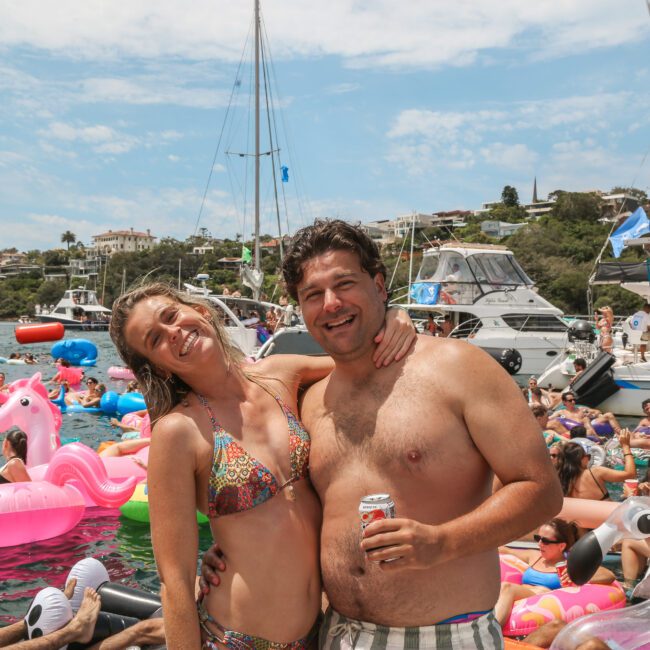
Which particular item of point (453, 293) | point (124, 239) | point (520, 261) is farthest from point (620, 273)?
→ point (124, 239)

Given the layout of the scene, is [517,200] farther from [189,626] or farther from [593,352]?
[189,626]

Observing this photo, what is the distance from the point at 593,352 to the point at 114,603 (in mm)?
17263

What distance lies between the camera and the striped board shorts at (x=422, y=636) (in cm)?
210

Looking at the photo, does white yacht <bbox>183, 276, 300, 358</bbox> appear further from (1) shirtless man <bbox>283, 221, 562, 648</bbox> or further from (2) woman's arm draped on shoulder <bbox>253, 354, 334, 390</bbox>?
(1) shirtless man <bbox>283, 221, 562, 648</bbox>

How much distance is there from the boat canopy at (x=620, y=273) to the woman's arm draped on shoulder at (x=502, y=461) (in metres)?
19.5

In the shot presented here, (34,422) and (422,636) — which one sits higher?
(422,636)

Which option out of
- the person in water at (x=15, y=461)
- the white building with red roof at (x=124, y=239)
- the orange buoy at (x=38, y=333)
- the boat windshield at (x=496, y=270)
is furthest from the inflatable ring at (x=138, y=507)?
the white building with red roof at (x=124, y=239)

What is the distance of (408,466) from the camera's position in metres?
2.16

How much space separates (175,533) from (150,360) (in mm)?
607

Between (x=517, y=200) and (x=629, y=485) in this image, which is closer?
(x=629, y=485)

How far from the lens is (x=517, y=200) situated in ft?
Answer: 434

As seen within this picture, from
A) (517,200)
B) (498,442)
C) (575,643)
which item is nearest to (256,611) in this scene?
(498,442)

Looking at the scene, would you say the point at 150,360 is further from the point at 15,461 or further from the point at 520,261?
the point at 520,261

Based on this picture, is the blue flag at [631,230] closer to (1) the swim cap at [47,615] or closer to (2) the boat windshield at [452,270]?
(2) the boat windshield at [452,270]
